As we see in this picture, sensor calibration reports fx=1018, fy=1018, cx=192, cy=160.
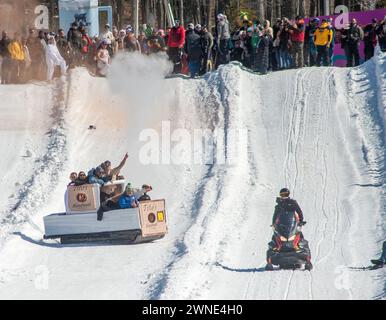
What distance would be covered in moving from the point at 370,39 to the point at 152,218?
13.0 metres

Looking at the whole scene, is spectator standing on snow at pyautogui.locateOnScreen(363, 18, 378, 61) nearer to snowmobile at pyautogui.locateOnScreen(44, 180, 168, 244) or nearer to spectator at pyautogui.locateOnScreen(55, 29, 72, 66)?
spectator at pyautogui.locateOnScreen(55, 29, 72, 66)

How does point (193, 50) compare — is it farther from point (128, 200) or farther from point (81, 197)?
point (128, 200)

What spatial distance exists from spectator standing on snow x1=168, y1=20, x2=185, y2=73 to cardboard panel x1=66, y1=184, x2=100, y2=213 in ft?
38.1

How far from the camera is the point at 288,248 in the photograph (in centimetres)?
1492

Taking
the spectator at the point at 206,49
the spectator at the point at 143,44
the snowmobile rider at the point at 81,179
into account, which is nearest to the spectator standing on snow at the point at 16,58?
the spectator at the point at 143,44

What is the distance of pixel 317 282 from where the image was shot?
563 inches

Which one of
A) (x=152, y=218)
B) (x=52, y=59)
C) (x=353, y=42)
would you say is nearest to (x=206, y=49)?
(x=353, y=42)

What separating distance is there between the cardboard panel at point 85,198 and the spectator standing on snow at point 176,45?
11.6 metres

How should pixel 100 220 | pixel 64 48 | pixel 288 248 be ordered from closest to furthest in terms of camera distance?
pixel 288 248
pixel 100 220
pixel 64 48

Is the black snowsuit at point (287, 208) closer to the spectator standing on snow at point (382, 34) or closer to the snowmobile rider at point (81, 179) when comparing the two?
the snowmobile rider at point (81, 179)

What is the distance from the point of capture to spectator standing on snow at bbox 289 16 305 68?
2777 cm

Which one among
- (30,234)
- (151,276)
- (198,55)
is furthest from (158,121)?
(151,276)

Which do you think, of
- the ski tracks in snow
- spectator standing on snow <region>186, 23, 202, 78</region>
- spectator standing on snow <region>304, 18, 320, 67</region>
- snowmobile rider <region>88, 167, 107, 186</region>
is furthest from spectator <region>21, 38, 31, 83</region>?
snowmobile rider <region>88, 167, 107, 186</region>
